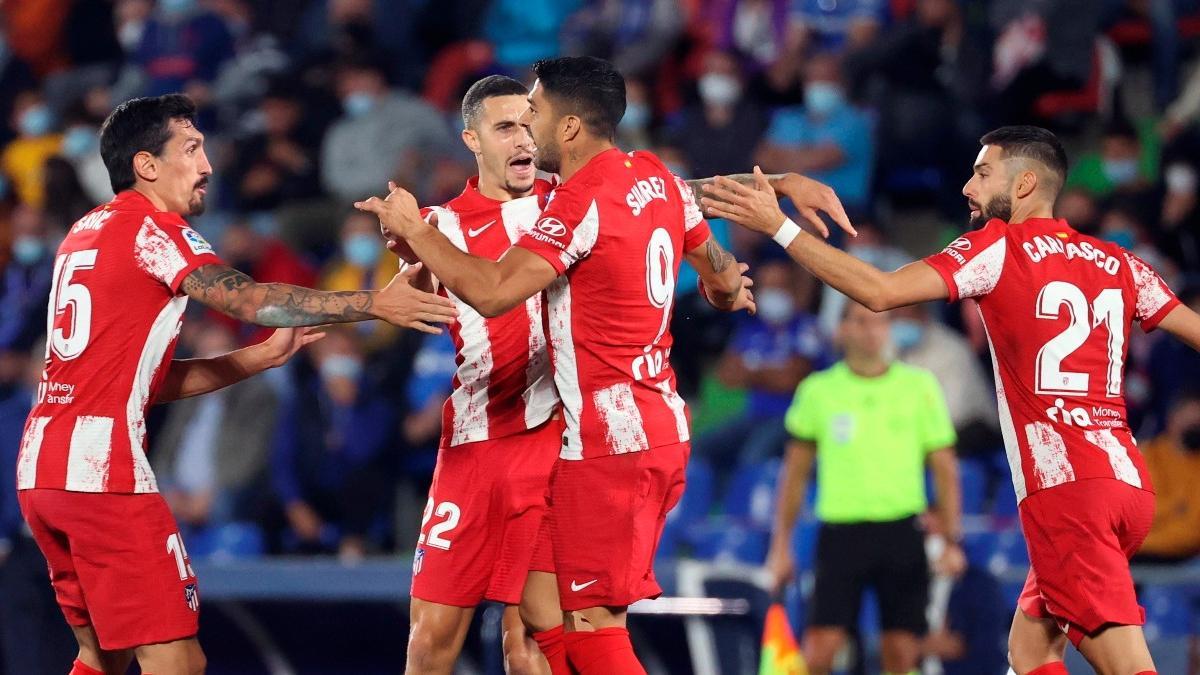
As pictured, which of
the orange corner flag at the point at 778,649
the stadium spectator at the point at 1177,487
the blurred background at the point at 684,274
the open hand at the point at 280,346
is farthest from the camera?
the blurred background at the point at 684,274

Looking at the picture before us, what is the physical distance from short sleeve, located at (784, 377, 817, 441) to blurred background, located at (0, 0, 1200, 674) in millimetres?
828

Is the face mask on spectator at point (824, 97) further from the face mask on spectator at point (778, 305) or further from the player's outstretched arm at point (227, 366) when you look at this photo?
the player's outstretched arm at point (227, 366)

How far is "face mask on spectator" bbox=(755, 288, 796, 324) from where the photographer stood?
37.3ft

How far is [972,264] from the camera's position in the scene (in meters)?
6.10

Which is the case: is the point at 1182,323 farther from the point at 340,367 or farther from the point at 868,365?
the point at 340,367

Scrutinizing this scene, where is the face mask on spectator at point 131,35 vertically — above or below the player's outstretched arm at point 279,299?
above

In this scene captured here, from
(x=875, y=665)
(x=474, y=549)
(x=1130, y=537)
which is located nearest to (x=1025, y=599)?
(x=1130, y=537)

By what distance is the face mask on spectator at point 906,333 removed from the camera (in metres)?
10.9

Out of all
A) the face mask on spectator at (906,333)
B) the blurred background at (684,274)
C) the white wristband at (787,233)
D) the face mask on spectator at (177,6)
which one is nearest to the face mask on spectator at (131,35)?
the face mask on spectator at (177,6)

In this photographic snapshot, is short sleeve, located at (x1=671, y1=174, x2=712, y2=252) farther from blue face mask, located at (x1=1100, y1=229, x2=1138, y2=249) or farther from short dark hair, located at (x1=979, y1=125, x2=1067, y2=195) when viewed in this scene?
blue face mask, located at (x1=1100, y1=229, x2=1138, y2=249)

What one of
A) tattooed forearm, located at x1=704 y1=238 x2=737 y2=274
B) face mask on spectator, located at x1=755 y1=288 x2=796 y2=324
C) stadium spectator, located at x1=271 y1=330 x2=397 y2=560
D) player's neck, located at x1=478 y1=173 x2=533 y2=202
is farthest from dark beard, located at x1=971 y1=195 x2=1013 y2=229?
stadium spectator, located at x1=271 y1=330 x2=397 y2=560

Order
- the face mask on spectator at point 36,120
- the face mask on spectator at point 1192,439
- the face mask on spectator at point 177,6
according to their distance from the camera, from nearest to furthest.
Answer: the face mask on spectator at point 1192,439 < the face mask on spectator at point 177,6 < the face mask on spectator at point 36,120

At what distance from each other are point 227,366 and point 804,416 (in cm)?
382

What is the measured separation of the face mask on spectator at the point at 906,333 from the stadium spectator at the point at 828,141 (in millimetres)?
1180
